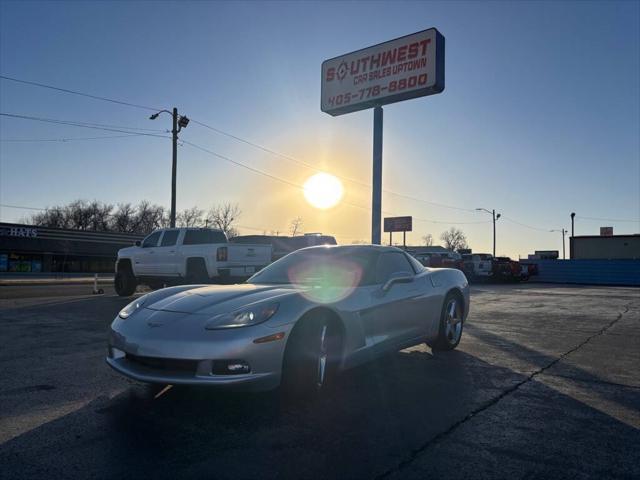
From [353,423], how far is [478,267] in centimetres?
2867

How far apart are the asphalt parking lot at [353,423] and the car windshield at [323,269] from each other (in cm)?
99

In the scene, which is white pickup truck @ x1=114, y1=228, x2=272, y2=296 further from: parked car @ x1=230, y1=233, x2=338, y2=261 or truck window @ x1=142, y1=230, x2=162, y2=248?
parked car @ x1=230, y1=233, x2=338, y2=261

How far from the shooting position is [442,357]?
596cm

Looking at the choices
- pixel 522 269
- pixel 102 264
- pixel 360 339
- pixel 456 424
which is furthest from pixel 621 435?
pixel 102 264

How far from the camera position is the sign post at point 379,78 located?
16.0m

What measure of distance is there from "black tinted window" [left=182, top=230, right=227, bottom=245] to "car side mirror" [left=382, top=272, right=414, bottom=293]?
844cm

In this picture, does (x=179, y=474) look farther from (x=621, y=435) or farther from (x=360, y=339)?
(x=621, y=435)

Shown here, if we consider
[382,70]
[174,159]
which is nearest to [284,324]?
[382,70]

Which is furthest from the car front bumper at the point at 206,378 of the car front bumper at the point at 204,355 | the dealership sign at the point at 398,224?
the dealership sign at the point at 398,224

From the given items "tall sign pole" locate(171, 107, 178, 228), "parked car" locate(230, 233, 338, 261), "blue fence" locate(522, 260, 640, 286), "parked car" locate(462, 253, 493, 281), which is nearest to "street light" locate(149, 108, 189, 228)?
"tall sign pole" locate(171, 107, 178, 228)

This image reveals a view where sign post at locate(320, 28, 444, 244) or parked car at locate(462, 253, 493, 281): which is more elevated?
sign post at locate(320, 28, 444, 244)

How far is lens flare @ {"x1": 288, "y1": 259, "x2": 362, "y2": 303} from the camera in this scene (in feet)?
14.3

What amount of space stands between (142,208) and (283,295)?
3441 inches

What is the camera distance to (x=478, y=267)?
30500 millimetres
